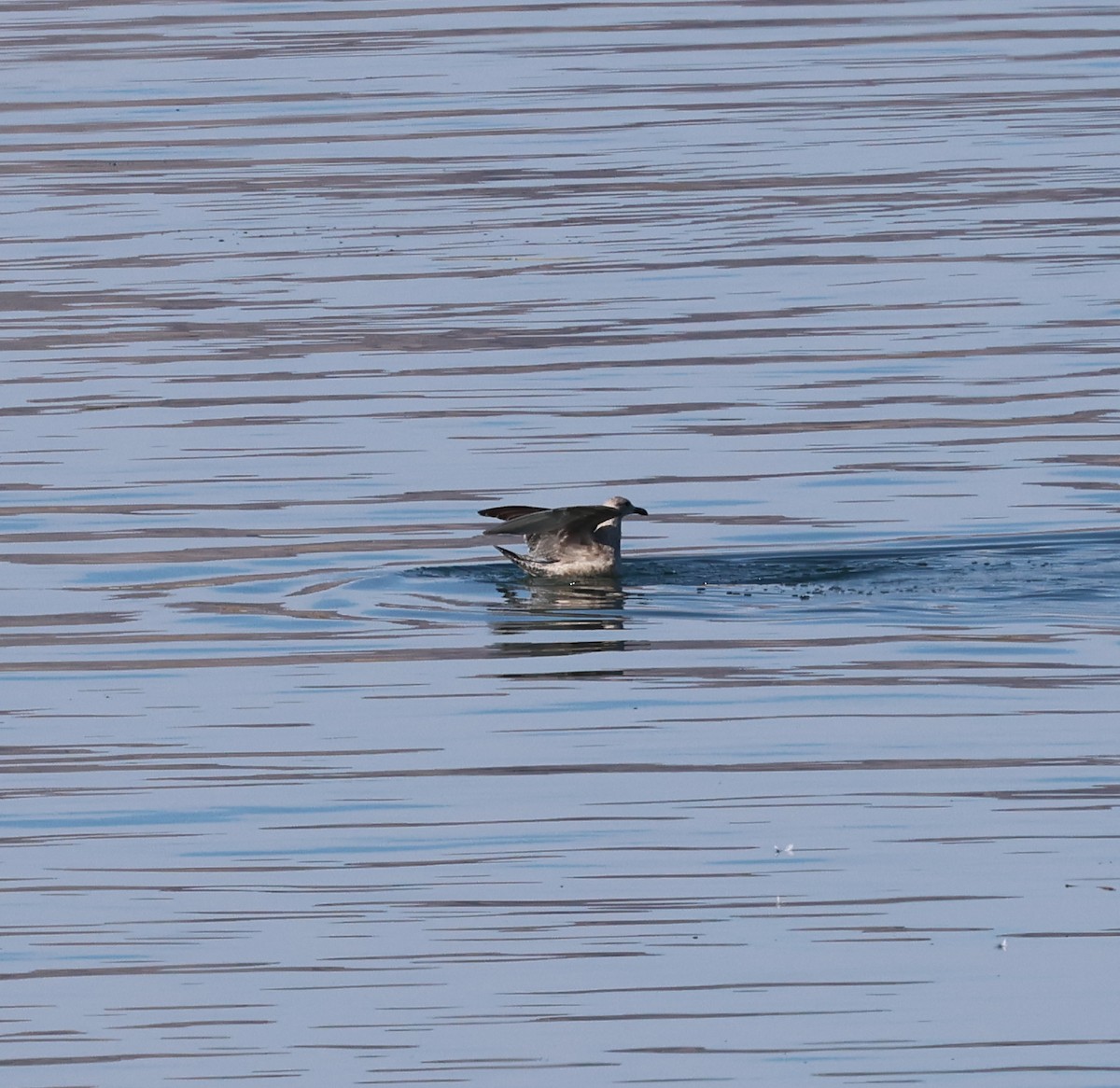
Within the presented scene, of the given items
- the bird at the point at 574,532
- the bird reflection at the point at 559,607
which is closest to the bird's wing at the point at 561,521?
the bird at the point at 574,532

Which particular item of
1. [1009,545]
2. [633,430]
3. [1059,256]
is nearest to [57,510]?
[633,430]

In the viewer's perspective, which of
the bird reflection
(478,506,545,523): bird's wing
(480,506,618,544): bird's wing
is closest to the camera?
the bird reflection

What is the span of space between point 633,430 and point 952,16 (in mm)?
26770

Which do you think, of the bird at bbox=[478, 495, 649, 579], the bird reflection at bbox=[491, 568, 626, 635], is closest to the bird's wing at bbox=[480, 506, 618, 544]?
the bird at bbox=[478, 495, 649, 579]

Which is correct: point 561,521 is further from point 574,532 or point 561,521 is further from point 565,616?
point 565,616

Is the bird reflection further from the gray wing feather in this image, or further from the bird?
the gray wing feather

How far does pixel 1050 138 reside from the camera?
29.1 metres

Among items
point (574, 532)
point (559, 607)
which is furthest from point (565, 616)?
point (574, 532)

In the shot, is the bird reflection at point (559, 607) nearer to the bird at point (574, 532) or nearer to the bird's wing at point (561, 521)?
the bird at point (574, 532)

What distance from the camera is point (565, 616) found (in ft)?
43.4

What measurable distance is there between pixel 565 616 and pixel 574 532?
420 millimetres

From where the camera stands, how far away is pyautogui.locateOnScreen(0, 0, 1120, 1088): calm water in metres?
8.09

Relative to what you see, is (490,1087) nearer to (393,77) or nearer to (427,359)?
(427,359)

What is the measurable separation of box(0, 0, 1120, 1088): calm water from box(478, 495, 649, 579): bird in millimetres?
200
